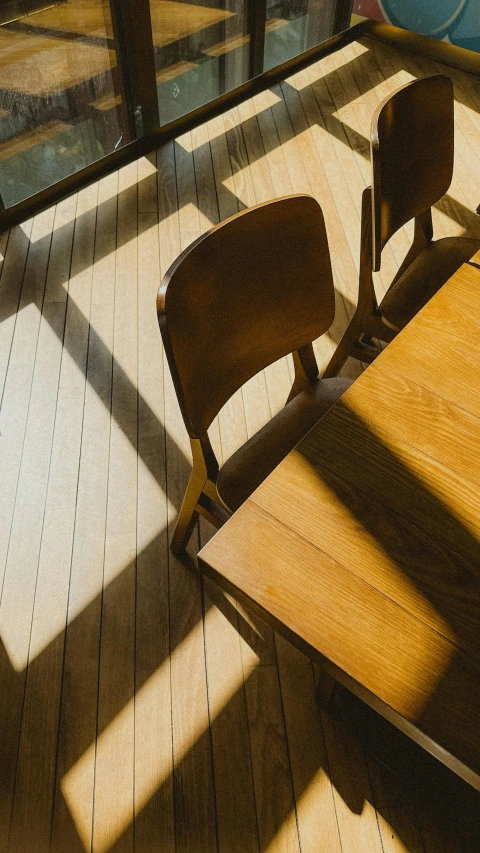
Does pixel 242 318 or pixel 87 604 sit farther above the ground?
pixel 242 318

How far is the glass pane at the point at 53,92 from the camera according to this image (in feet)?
7.23

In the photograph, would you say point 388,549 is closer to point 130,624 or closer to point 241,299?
point 241,299

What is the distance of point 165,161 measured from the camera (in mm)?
2881

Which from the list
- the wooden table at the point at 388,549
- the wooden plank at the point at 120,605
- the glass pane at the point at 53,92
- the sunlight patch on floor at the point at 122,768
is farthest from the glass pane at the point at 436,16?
the sunlight patch on floor at the point at 122,768

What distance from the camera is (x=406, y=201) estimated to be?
62.7 inches

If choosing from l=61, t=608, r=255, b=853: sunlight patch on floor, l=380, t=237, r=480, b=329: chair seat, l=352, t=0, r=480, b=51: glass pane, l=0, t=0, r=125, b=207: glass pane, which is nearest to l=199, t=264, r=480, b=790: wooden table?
l=380, t=237, r=480, b=329: chair seat

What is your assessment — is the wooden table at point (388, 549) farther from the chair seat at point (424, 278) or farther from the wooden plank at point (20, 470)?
the wooden plank at point (20, 470)

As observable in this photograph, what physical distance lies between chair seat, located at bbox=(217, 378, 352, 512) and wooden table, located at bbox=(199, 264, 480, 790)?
0.33 metres

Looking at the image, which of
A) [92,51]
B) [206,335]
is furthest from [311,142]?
[206,335]

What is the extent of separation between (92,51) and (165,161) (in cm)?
56

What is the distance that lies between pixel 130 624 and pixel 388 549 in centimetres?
91

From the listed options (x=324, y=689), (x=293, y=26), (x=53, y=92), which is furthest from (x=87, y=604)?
(x=293, y=26)

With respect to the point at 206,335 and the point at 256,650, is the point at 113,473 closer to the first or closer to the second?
the point at 256,650

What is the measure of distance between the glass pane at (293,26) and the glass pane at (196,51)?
20 centimetres
